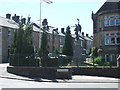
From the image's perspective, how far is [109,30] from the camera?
33812mm

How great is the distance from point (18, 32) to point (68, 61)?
738 cm

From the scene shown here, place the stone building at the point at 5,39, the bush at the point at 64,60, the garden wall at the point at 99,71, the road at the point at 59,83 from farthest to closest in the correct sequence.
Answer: the stone building at the point at 5,39, the bush at the point at 64,60, the garden wall at the point at 99,71, the road at the point at 59,83

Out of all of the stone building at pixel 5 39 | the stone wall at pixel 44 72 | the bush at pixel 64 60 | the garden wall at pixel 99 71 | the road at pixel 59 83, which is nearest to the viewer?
the road at pixel 59 83

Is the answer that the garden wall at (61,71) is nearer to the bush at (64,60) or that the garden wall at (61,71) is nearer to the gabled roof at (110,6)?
the bush at (64,60)

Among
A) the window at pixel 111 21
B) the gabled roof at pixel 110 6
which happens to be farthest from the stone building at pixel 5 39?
the window at pixel 111 21

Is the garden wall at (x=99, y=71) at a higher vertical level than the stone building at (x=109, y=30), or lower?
lower

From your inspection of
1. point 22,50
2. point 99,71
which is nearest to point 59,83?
point 99,71

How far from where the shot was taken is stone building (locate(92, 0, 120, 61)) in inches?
1304

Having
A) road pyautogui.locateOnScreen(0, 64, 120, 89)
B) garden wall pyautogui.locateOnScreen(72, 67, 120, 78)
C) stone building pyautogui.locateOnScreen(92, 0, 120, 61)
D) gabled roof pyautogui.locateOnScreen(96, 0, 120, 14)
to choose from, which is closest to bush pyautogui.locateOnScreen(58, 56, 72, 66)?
garden wall pyautogui.locateOnScreen(72, 67, 120, 78)

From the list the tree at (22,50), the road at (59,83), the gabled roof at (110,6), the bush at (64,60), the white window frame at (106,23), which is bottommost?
the road at (59,83)

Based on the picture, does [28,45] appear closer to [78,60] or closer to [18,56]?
[18,56]

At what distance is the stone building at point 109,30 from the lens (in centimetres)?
3312

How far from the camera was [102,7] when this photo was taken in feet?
121

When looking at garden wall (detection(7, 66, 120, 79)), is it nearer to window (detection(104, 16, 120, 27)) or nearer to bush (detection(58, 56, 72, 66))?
bush (detection(58, 56, 72, 66))
